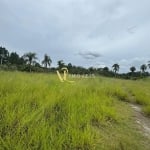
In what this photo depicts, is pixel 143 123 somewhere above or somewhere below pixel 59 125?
below

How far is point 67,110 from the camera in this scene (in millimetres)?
4051

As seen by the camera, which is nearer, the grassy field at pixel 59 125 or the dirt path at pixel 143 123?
the grassy field at pixel 59 125

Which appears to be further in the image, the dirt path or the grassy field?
the dirt path

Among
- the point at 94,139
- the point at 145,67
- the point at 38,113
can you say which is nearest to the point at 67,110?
the point at 38,113

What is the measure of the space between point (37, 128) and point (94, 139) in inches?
33.1

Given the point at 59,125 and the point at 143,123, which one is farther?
the point at 143,123

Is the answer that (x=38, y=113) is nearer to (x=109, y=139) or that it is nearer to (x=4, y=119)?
(x=4, y=119)

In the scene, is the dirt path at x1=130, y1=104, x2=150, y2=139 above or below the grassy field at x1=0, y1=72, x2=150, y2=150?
below

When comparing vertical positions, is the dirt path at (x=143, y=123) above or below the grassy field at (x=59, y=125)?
below

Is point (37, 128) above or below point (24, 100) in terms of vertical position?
below

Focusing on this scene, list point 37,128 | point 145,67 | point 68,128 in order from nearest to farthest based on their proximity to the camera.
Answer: point 37,128 → point 68,128 → point 145,67

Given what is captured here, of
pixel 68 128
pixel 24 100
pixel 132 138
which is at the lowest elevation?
pixel 132 138

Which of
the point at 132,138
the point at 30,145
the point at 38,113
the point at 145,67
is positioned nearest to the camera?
the point at 30,145

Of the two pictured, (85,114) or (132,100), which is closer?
(85,114)
